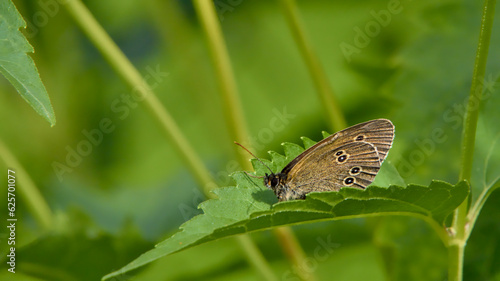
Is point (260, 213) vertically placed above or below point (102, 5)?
below

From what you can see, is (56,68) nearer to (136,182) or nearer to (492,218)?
(136,182)

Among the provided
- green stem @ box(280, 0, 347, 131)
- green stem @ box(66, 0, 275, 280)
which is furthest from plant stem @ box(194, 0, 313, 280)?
green stem @ box(280, 0, 347, 131)

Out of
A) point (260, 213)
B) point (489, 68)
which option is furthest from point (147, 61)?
point (260, 213)

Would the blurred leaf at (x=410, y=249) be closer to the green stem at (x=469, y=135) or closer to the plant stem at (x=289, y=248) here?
the plant stem at (x=289, y=248)

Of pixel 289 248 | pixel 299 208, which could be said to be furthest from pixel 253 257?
pixel 299 208

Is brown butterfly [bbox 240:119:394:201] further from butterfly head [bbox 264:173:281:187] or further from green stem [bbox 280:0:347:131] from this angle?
green stem [bbox 280:0:347:131]
